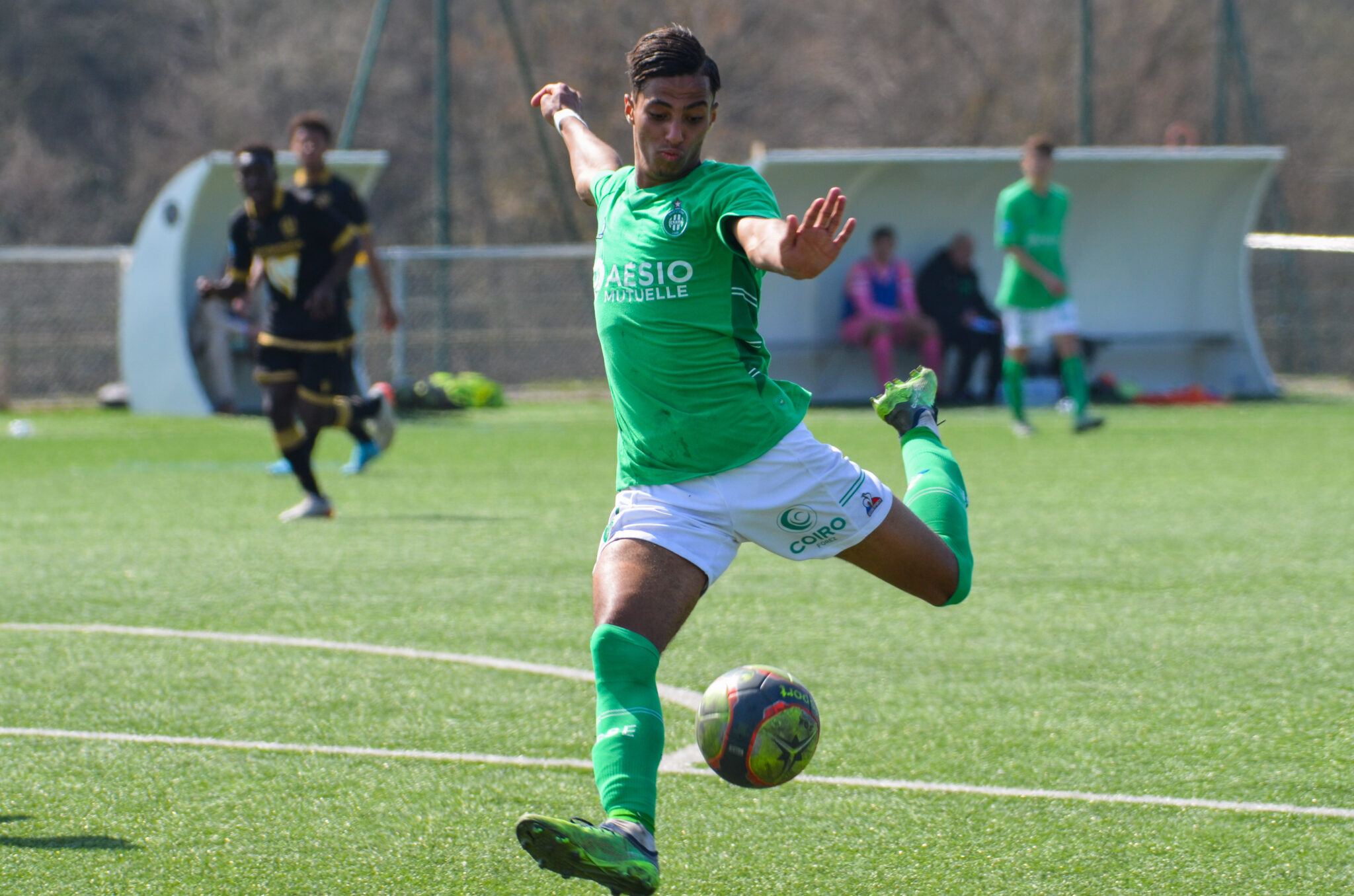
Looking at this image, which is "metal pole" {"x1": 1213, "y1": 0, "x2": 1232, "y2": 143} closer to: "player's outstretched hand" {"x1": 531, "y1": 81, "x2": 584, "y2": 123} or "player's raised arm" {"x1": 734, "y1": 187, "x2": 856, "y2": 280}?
"player's outstretched hand" {"x1": 531, "y1": 81, "x2": 584, "y2": 123}

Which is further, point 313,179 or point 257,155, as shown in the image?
point 313,179

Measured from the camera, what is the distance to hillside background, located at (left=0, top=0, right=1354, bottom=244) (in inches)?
1212

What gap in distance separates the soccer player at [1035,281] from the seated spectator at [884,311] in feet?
12.6

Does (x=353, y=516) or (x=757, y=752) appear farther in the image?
(x=353, y=516)

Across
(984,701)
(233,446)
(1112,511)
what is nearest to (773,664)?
(984,701)

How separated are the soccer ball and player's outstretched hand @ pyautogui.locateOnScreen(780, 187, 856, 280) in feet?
3.23

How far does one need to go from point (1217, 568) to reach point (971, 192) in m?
12.0

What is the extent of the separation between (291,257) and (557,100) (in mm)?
5088

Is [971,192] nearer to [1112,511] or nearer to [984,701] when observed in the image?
[1112,511]

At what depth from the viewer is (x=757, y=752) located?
367 centimetres

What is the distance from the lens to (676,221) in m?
3.68

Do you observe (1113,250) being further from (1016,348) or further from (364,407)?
(364,407)

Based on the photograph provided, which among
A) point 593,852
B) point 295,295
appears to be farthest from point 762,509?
point 295,295

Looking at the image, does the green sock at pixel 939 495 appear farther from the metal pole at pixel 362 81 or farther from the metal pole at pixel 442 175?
the metal pole at pixel 362 81
